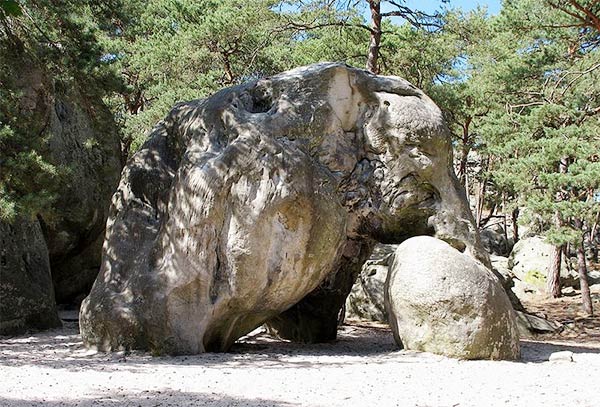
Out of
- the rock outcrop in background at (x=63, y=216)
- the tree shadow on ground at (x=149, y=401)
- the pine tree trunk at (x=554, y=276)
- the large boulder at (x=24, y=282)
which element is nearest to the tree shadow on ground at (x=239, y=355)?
the large boulder at (x=24, y=282)

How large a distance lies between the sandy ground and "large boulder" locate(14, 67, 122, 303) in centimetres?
645

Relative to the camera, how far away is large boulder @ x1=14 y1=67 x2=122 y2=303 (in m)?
14.4

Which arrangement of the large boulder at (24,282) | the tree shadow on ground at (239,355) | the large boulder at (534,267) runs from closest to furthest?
the tree shadow on ground at (239,355) → the large boulder at (24,282) → the large boulder at (534,267)

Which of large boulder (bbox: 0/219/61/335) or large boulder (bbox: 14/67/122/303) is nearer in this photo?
large boulder (bbox: 0/219/61/335)

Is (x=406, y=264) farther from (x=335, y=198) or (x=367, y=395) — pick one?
(x=367, y=395)

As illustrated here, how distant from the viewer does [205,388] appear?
5.64 meters

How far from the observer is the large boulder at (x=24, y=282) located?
1055 centimetres

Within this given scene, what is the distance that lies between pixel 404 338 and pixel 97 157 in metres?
10.7

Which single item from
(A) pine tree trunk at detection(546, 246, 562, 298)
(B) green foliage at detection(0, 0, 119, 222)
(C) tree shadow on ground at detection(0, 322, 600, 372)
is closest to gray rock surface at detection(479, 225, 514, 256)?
(A) pine tree trunk at detection(546, 246, 562, 298)

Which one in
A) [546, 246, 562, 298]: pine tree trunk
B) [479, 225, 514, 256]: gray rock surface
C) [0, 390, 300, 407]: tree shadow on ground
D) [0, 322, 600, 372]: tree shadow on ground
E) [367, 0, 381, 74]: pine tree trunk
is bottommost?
[0, 390, 300, 407]: tree shadow on ground

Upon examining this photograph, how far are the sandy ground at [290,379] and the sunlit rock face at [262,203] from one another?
0.70m

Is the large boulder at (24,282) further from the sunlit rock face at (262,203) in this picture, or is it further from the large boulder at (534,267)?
the large boulder at (534,267)

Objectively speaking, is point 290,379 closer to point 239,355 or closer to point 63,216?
point 239,355

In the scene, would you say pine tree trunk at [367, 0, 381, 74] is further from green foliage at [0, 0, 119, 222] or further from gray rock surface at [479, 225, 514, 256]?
gray rock surface at [479, 225, 514, 256]
